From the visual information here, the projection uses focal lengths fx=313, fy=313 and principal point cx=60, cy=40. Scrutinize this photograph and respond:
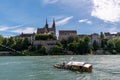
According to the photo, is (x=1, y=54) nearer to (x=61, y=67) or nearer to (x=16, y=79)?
(x=61, y=67)

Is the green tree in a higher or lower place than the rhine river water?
higher

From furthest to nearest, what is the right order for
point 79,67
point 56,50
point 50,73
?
A: point 56,50 < point 79,67 < point 50,73

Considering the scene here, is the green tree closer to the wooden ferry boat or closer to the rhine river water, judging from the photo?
the rhine river water

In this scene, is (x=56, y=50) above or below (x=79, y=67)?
above

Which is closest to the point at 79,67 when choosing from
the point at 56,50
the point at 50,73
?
the point at 50,73

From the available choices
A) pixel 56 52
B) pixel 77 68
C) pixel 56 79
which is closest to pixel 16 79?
pixel 56 79

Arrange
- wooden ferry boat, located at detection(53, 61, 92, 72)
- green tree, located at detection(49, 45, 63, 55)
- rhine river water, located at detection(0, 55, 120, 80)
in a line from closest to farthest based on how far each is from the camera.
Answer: rhine river water, located at detection(0, 55, 120, 80) < wooden ferry boat, located at detection(53, 61, 92, 72) < green tree, located at detection(49, 45, 63, 55)

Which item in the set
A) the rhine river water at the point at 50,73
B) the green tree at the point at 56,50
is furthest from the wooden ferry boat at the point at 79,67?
the green tree at the point at 56,50

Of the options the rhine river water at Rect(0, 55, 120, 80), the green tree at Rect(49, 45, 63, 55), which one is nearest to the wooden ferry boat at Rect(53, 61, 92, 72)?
the rhine river water at Rect(0, 55, 120, 80)

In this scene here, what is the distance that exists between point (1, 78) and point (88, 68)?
21.6 metres

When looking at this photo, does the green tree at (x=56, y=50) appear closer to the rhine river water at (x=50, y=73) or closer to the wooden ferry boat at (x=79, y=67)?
the rhine river water at (x=50, y=73)

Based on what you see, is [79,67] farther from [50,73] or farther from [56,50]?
[56,50]

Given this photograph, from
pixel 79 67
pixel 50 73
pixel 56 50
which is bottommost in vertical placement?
pixel 50 73

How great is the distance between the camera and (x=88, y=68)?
70188 millimetres
